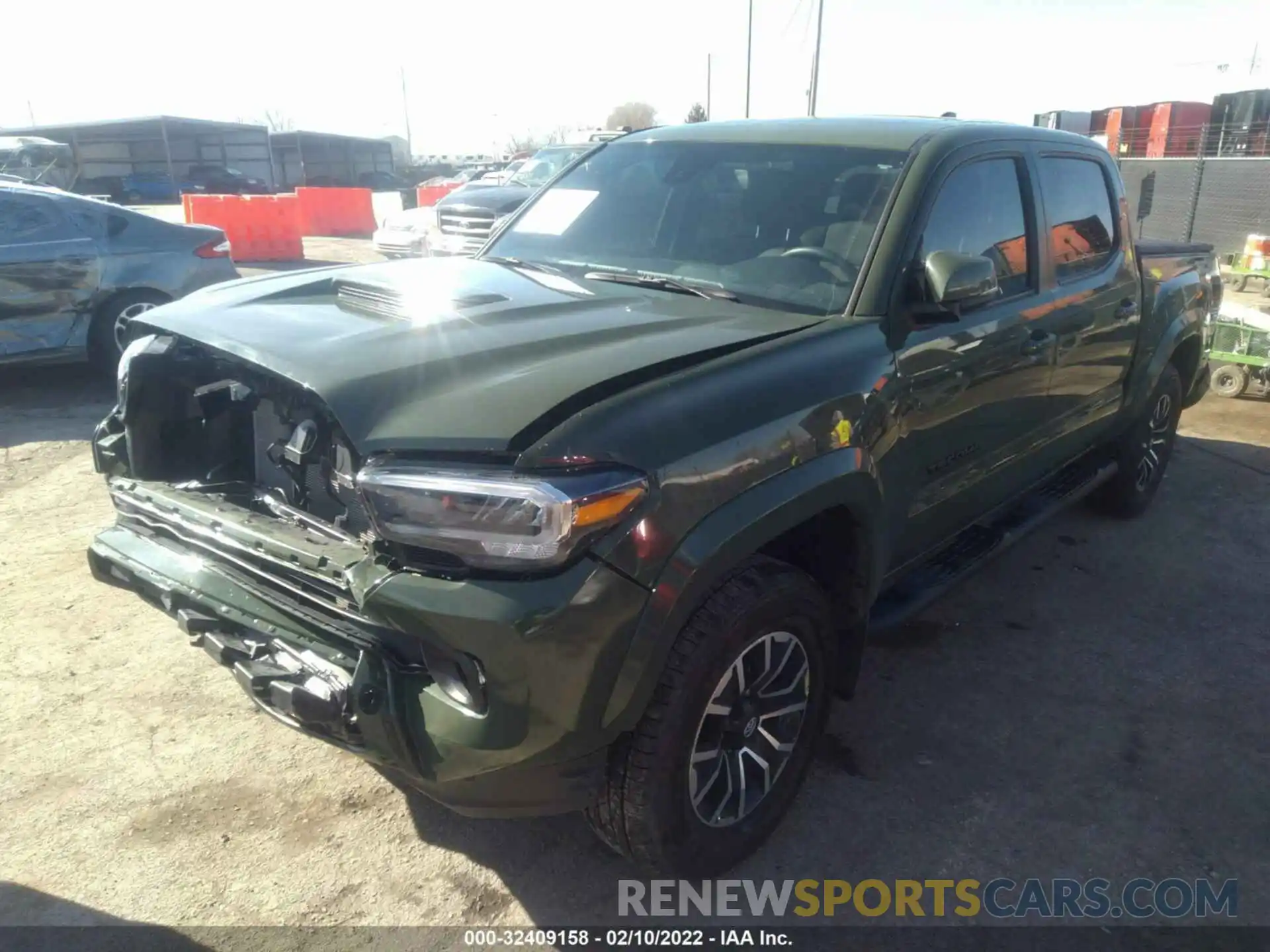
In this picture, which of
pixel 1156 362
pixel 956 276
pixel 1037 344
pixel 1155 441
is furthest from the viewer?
pixel 1155 441

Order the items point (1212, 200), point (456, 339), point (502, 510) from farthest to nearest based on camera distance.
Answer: point (1212, 200) → point (456, 339) → point (502, 510)

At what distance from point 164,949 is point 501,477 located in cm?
154

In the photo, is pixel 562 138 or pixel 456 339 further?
pixel 562 138

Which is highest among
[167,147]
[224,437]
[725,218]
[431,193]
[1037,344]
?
[725,218]

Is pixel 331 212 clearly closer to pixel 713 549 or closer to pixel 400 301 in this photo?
pixel 400 301

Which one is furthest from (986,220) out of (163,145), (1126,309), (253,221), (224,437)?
(163,145)

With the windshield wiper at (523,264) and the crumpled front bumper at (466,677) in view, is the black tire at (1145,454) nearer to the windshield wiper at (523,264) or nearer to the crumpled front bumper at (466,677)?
the windshield wiper at (523,264)

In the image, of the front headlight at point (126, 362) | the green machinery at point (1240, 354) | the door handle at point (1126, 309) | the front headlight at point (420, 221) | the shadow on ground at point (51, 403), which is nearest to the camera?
the front headlight at point (126, 362)

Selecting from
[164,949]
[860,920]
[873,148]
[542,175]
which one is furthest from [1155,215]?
[164,949]

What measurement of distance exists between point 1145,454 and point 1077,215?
170 centimetres

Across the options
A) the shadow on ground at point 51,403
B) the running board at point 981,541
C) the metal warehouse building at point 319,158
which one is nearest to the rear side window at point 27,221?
the shadow on ground at point 51,403

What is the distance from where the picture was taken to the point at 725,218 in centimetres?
345

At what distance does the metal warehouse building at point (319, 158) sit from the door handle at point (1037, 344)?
4848cm

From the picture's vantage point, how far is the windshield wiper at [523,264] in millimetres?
3570
